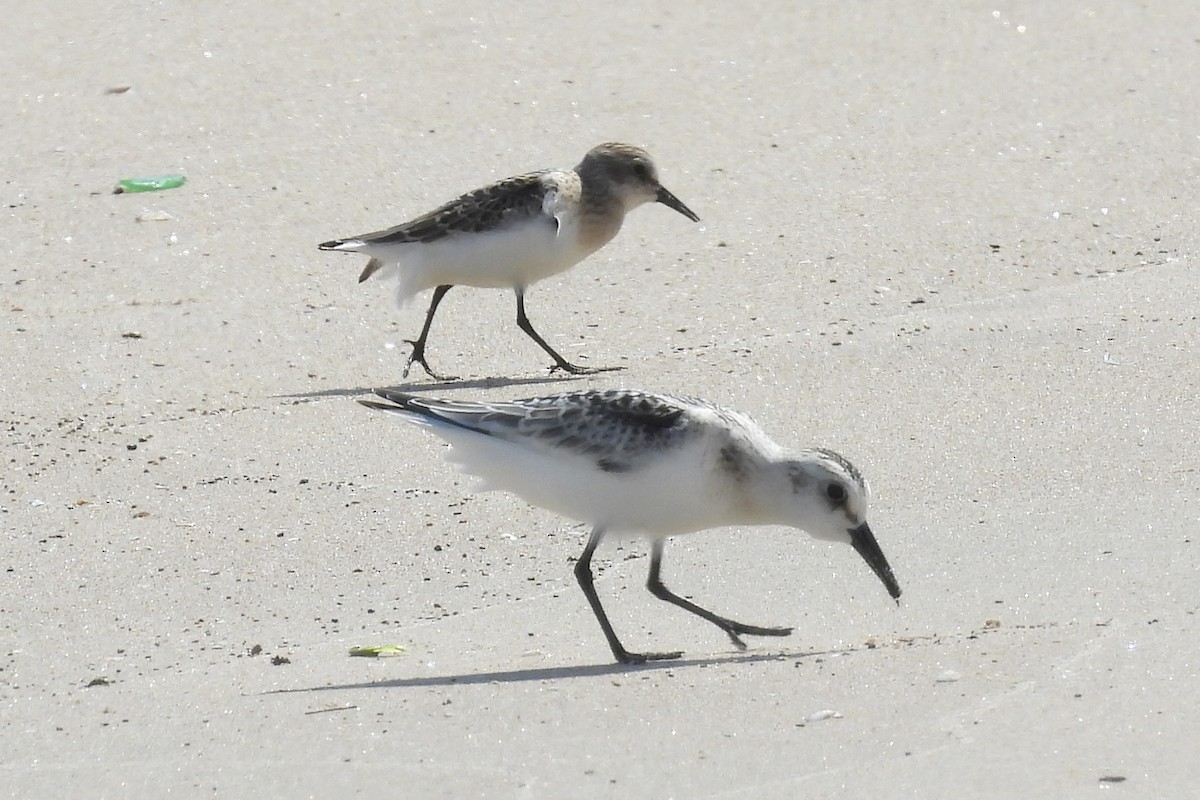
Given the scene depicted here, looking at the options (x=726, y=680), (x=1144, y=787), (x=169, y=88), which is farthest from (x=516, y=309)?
(x=1144, y=787)

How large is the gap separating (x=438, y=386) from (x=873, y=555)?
3222mm

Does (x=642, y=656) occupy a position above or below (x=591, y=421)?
below

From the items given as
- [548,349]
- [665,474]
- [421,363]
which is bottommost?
[421,363]

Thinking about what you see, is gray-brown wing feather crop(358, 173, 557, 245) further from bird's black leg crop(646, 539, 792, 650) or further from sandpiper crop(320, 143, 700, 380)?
bird's black leg crop(646, 539, 792, 650)

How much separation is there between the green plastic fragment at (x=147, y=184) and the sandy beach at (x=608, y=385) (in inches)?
3.2

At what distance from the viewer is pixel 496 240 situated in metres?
9.06

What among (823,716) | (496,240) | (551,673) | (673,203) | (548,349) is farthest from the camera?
(673,203)

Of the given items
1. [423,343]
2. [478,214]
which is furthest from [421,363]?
[478,214]

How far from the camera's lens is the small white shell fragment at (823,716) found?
4793 mm

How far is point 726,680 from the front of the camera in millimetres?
5133

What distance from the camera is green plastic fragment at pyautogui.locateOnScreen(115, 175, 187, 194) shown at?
10.4 metres

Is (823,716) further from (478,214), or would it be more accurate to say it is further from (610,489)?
(478,214)

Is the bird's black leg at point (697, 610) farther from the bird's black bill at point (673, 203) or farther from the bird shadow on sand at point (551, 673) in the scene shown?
the bird's black bill at point (673, 203)

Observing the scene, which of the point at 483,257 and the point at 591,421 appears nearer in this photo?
the point at 591,421
